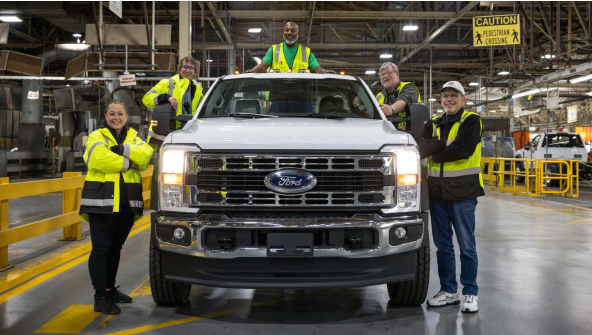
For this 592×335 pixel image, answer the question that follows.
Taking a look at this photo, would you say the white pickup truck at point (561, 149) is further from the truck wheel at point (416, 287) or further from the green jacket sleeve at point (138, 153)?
the green jacket sleeve at point (138, 153)

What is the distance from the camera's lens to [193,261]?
3.31 m

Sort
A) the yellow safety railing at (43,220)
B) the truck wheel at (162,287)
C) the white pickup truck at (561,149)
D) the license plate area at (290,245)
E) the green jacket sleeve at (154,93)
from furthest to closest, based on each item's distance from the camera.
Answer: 1. the white pickup truck at (561,149)
2. the green jacket sleeve at (154,93)
3. the yellow safety railing at (43,220)
4. the truck wheel at (162,287)
5. the license plate area at (290,245)

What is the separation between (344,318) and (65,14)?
16319 mm

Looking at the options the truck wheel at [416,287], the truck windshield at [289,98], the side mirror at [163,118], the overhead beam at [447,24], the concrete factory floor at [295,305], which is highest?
the overhead beam at [447,24]

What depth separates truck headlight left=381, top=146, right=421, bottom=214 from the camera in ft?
11.1

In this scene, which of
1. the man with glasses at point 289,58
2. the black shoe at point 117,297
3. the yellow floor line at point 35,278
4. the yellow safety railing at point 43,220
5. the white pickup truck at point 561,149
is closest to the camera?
the black shoe at point 117,297

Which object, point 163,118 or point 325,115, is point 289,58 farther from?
point 163,118

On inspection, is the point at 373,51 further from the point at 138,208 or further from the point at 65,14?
the point at 138,208

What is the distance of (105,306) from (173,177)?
1.18 meters

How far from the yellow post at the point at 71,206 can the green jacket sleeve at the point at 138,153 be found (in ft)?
9.68

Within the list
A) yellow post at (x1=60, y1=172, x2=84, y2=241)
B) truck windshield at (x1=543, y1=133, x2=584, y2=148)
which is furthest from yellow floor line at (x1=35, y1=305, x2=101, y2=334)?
truck windshield at (x1=543, y1=133, x2=584, y2=148)

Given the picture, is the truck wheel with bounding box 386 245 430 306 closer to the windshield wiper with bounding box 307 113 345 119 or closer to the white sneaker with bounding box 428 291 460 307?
the white sneaker with bounding box 428 291 460 307

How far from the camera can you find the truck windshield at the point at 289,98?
446 cm

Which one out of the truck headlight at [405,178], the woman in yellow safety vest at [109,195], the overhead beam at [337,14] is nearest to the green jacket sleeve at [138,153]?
the woman in yellow safety vest at [109,195]
